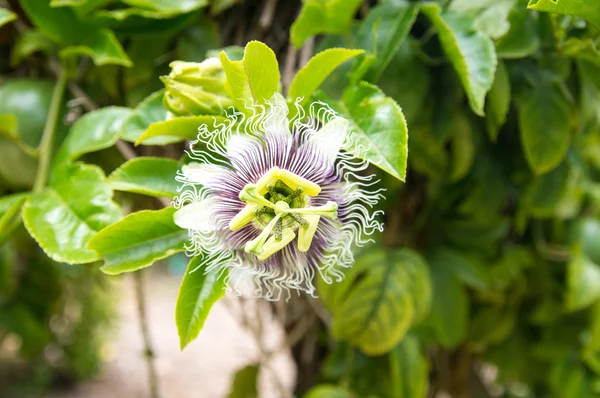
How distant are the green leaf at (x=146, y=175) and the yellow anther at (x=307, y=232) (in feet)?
0.39

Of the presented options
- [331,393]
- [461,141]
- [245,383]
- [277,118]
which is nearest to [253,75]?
[277,118]

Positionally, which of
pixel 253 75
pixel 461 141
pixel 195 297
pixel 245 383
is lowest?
pixel 245 383

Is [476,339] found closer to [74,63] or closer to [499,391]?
[499,391]

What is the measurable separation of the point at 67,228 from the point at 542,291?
0.76 metres

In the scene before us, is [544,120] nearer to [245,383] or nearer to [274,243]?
[274,243]

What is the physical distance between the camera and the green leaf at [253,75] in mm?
319

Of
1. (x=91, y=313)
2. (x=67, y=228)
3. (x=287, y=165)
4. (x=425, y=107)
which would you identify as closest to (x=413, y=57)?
(x=425, y=107)

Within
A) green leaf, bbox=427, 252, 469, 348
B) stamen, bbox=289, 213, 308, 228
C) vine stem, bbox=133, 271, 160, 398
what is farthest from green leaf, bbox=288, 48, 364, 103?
green leaf, bbox=427, 252, 469, 348

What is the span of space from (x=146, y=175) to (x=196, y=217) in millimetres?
77

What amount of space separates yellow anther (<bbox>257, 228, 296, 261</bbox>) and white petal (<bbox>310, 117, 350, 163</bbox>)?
0.06 m

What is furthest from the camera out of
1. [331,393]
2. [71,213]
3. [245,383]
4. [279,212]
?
[245,383]

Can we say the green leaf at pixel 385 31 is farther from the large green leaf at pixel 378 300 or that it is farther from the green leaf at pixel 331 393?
the green leaf at pixel 331 393

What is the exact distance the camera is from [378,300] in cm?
62

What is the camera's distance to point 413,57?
51 cm
